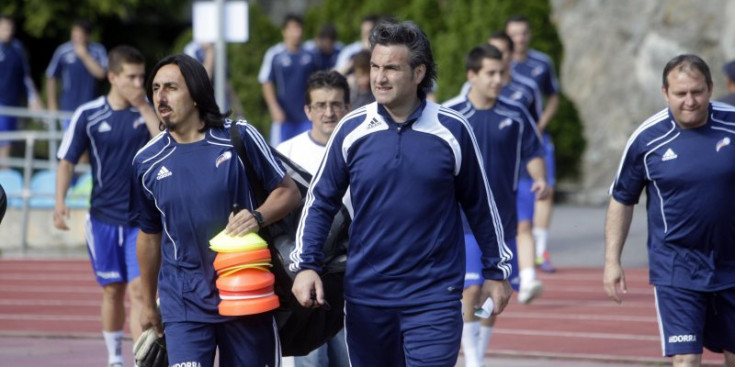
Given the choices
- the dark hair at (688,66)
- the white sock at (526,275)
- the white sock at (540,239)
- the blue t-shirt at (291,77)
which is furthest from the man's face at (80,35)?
the dark hair at (688,66)

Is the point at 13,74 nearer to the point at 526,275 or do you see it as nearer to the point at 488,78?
the point at 526,275

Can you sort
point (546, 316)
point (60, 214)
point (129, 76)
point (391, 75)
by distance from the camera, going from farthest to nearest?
point (546, 316) → point (60, 214) → point (129, 76) → point (391, 75)

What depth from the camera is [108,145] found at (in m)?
9.80

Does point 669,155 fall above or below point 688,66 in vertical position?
below

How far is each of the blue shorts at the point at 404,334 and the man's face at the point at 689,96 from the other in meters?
1.78

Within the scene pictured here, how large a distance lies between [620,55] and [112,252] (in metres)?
15.0

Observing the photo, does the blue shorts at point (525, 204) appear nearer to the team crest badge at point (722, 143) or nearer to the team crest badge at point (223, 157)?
the team crest badge at point (722, 143)

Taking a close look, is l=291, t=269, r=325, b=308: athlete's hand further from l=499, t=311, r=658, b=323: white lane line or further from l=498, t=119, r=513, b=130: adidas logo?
l=499, t=311, r=658, b=323: white lane line

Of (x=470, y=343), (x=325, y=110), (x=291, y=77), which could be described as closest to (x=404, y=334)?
(x=325, y=110)

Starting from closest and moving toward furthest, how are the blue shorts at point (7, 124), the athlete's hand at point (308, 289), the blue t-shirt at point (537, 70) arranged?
the athlete's hand at point (308, 289), the blue t-shirt at point (537, 70), the blue shorts at point (7, 124)

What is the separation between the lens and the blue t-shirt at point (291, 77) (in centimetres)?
1748

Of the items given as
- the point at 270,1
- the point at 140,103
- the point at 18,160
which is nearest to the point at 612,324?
the point at 140,103

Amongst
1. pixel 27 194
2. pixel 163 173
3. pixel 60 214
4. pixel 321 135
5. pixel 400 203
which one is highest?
pixel 321 135

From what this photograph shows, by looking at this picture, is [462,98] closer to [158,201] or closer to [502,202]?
[502,202]
